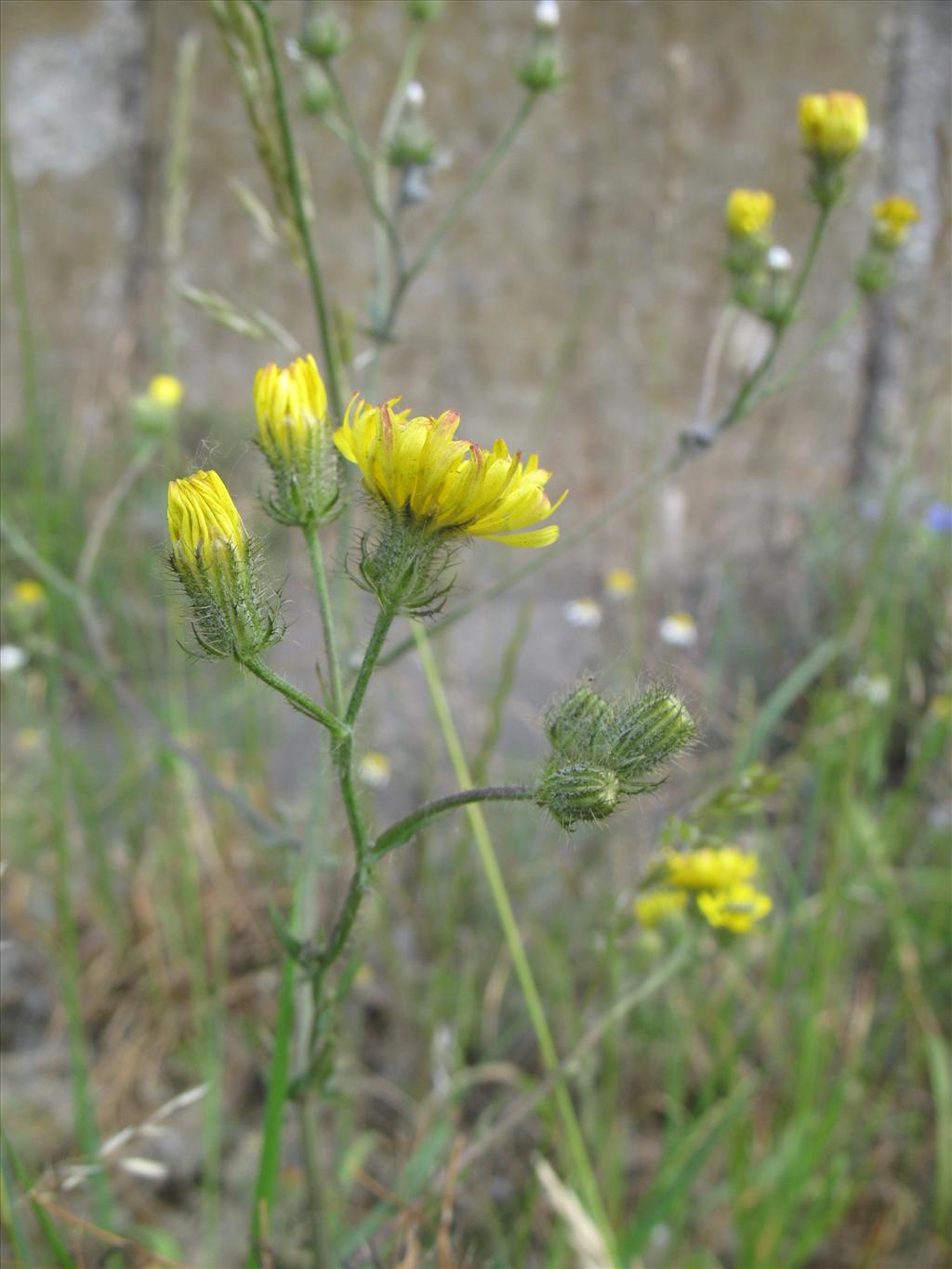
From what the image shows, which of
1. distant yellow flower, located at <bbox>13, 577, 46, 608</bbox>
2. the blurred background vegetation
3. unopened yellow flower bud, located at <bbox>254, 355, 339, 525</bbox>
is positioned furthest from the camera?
distant yellow flower, located at <bbox>13, 577, 46, 608</bbox>

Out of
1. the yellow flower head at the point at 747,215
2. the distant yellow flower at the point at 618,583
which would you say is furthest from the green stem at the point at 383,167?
the distant yellow flower at the point at 618,583

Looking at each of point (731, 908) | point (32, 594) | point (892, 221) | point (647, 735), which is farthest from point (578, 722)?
point (32, 594)

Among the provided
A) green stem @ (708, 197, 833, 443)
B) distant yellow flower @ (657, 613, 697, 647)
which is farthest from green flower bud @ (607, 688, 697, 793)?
distant yellow flower @ (657, 613, 697, 647)

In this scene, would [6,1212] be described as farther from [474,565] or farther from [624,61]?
[624,61]

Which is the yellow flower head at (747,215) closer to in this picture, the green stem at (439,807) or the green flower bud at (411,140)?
the green flower bud at (411,140)

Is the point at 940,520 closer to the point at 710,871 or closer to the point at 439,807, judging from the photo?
the point at 710,871

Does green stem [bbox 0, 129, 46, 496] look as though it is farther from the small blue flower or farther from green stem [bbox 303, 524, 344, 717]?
the small blue flower
